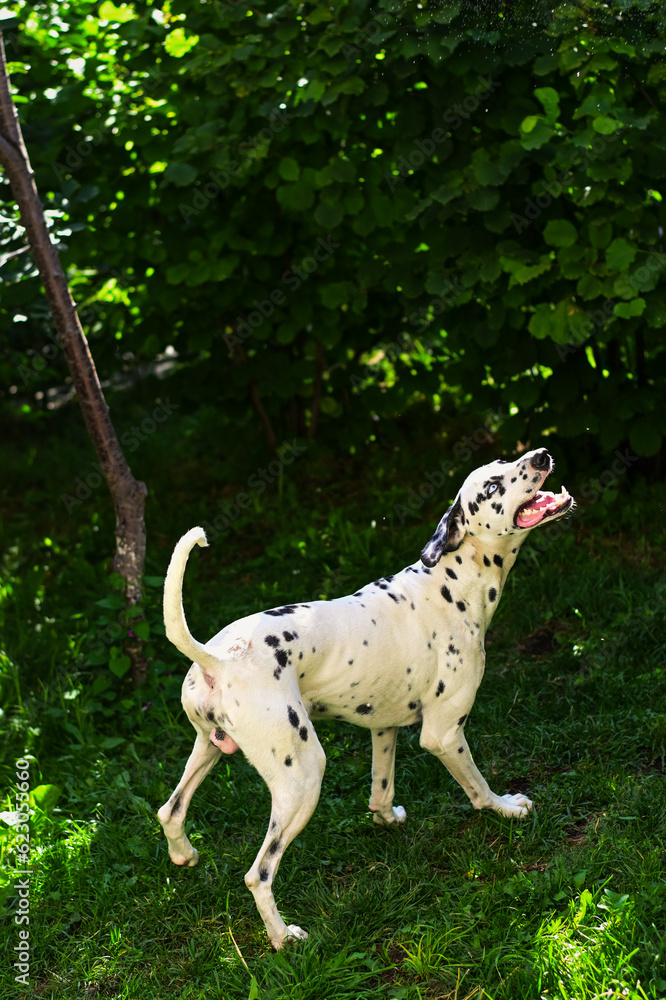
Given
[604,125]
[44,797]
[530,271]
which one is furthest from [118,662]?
[604,125]

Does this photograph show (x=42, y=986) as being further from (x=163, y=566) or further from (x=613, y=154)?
(x=613, y=154)

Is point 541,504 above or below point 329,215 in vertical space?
below

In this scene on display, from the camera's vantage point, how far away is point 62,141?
5.61m

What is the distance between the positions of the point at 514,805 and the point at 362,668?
0.88m

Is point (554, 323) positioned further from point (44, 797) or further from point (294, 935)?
point (44, 797)

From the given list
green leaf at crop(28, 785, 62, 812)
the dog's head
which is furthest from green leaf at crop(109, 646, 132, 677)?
the dog's head

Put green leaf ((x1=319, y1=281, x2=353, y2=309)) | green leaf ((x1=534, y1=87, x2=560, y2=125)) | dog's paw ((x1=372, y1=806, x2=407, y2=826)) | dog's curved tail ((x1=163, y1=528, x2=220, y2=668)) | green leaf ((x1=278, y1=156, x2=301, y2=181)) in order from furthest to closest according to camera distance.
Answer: green leaf ((x1=319, y1=281, x2=353, y2=309)), green leaf ((x1=278, y1=156, x2=301, y2=181)), green leaf ((x1=534, y1=87, x2=560, y2=125)), dog's paw ((x1=372, y1=806, x2=407, y2=826)), dog's curved tail ((x1=163, y1=528, x2=220, y2=668))

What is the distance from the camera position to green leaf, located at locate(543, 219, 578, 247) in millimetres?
4457

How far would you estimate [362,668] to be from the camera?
313 centimetres

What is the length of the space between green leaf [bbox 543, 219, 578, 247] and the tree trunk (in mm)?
2311

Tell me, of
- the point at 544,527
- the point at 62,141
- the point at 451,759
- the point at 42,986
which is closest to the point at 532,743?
the point at 451,759

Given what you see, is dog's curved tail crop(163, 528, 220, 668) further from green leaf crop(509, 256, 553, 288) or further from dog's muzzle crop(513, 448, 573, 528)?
green leaf crop(509, 256, 553, 288)

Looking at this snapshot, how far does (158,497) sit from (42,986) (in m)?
4.01

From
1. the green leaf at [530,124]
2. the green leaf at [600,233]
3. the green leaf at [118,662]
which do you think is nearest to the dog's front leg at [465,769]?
the green leaf at [118,662]
